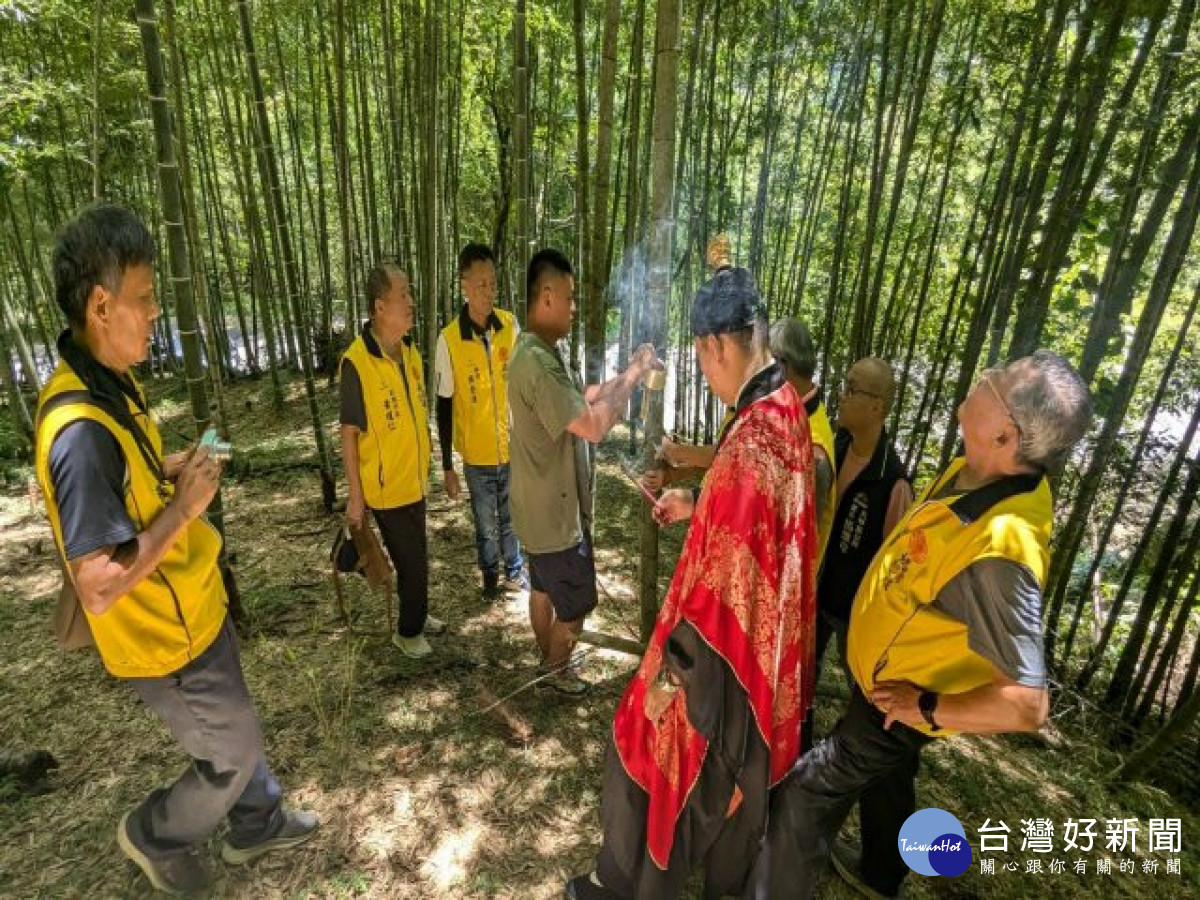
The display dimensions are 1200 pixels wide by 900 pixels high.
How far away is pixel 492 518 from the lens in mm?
3312

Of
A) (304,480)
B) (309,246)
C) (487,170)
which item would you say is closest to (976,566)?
(304,480)

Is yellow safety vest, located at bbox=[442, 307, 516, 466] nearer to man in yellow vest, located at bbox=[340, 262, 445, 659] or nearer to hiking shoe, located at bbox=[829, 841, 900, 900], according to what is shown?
man in yellow vest, located at bbox=[340, 262, 445, 659]

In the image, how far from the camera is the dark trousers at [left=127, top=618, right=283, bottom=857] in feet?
5.01

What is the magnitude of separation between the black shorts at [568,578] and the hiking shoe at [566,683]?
370 mm

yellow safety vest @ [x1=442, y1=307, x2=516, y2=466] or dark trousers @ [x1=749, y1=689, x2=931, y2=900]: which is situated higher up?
yellow safety vest @ [x1=442, y1=307, x2=516, y2=466]

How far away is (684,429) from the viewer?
288 inches

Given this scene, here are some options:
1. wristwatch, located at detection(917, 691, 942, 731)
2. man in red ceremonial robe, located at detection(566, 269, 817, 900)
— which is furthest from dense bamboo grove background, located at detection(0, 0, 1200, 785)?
wristwatch, located at detection(917, 691, 942, 731)

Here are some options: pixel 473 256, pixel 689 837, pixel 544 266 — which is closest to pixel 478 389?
pixel 473 256

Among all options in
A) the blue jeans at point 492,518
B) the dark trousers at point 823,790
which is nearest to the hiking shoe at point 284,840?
the dark trousers at point 823,790

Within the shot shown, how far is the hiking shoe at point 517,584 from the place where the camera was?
3.51 meters

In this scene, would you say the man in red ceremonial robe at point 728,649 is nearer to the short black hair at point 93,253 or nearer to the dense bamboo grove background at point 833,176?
the dense bamboo grove background at point 833,176

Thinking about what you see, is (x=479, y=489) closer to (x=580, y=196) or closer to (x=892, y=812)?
(x=580, y=196)

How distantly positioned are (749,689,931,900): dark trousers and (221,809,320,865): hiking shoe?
4.48 ft

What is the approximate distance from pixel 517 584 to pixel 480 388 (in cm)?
118
